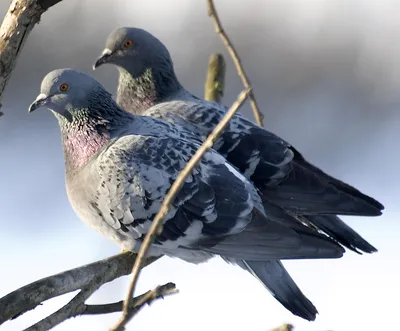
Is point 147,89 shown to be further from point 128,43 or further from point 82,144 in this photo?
point 82,144

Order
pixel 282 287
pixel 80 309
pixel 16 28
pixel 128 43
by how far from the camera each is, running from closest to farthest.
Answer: pixel 16 28 < pixel 80 309 < pixel 282 287 < pixel 128 43

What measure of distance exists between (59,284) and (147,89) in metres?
2.39

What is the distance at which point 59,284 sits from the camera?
534 centimetres

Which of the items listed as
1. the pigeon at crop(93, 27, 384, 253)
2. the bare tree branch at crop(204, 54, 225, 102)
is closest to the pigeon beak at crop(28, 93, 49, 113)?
the pigeon at crop(93, 27, 384, 253)

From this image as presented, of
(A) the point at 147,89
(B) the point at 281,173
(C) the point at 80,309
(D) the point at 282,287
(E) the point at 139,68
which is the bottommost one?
(C) the point at 80,309

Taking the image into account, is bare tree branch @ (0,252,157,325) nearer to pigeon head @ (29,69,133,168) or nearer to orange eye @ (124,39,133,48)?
pigeon head @ (29,69,133,168)

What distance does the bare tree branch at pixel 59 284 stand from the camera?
5098 mm

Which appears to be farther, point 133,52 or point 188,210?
point 133,52

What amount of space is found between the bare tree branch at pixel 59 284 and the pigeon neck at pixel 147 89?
1669 millimetres

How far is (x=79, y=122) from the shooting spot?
6395 mm

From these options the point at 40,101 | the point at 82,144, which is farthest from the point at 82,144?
the point at 40,101

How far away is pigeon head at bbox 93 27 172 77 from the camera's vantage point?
738 centimetres

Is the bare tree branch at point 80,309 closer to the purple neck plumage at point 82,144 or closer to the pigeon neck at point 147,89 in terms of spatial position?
the purple neck plumage at point 82,144

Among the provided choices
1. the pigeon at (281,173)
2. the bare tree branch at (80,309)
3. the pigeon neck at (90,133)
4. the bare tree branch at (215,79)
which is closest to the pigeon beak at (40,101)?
the pigeon neck at (90,133)
